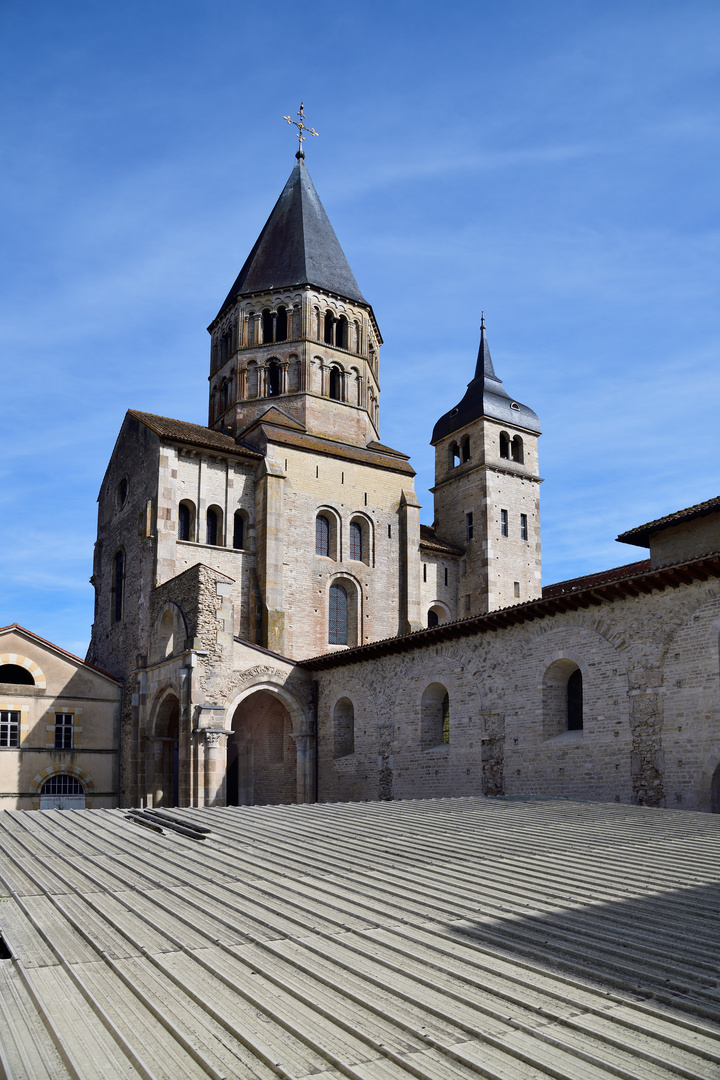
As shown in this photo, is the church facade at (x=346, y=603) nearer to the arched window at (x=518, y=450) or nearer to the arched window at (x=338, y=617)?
the arched window at (x=338, y=617)

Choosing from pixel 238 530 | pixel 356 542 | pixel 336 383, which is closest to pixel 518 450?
→ pixel 336 383

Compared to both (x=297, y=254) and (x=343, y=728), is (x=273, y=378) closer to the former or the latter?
(x=297, y=254)

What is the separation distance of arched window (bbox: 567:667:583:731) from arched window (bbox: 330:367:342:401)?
62.8 ft

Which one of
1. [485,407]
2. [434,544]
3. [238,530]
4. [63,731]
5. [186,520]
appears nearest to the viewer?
[63,731]

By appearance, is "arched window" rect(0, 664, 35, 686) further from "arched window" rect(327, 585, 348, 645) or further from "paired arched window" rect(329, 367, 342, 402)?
"paired arched window" rect(329, 367, 342, 402)

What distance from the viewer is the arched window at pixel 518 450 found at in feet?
125

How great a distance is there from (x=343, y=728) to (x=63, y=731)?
8.65 m

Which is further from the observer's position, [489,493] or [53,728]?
[489,493]

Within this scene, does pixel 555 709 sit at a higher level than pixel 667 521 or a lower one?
lower

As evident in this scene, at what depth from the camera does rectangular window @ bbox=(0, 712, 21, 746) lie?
2528 centimetres

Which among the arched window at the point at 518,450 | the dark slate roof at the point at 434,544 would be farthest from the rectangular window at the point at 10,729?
the arched window at the point at 518,450

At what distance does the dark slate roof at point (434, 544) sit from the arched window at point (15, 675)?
14987 millimetres

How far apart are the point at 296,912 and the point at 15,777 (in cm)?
2177

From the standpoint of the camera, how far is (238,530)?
29.8m
